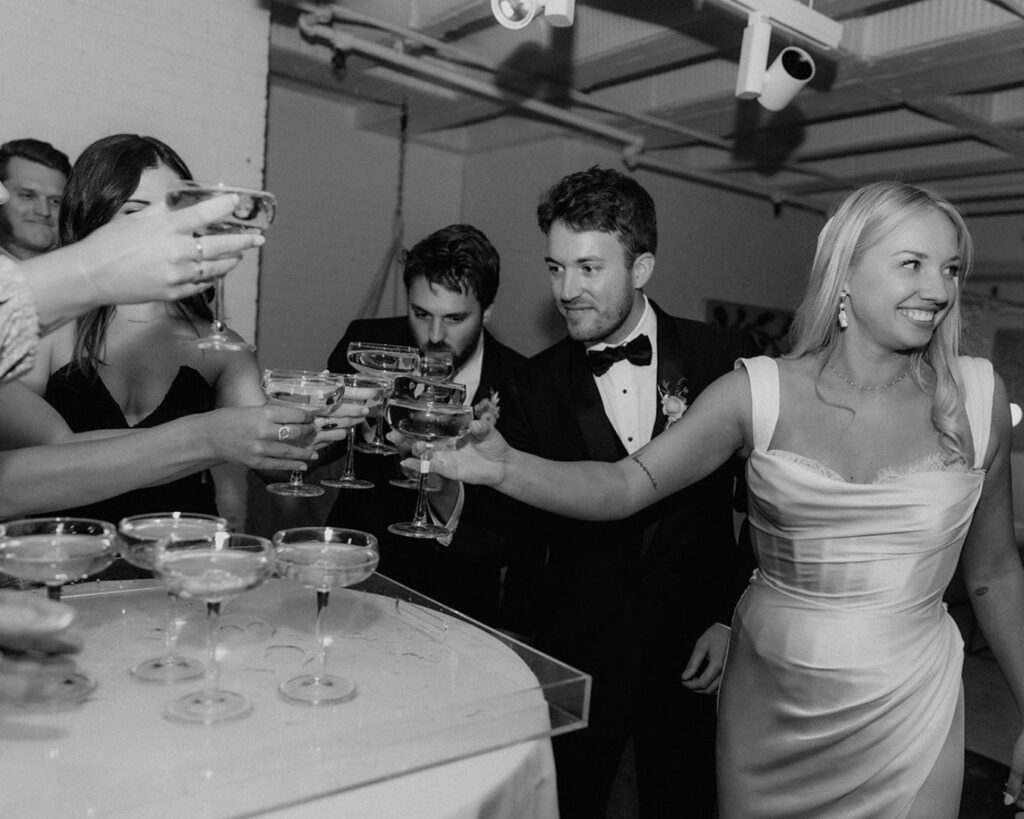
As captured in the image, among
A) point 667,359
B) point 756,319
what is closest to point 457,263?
point 667,359

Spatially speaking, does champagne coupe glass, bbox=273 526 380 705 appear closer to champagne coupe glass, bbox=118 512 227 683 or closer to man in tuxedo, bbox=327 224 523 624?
champagne coupe glass, bbox=118 512 227 683

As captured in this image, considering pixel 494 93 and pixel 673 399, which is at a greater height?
pixel 494 93

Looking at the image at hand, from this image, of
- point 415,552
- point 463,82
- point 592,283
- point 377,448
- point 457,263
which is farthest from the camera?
point 463,82

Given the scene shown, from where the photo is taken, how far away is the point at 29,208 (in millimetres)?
3639

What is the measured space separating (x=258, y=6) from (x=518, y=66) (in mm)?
2052

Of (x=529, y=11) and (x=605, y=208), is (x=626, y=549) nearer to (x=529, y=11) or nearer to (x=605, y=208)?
(x=605, y=208)

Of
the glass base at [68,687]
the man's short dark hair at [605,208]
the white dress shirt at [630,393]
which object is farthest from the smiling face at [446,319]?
the glass base at [68,687]

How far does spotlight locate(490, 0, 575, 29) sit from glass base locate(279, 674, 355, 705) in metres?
2.75

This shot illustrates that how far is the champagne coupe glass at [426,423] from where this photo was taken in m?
1.98

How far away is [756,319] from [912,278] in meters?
7.64

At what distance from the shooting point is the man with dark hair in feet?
11.9

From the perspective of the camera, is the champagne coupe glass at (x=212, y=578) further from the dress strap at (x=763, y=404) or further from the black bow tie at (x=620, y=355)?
the black bow tie at (x=620, y=355)

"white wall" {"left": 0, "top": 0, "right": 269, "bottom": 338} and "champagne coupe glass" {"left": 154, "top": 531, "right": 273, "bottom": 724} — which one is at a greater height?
"white wall" {"left": 0, "top": 0, "right": 269, "bottom": 338}

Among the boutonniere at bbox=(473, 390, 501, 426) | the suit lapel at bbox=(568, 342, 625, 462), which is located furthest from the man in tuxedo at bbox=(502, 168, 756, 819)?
the boutonniere at bbox=(473, 390, 501, 426)
